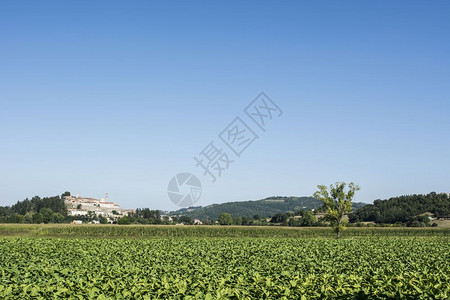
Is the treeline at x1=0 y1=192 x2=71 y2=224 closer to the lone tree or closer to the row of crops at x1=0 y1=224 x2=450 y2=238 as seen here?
the row of crops at x1=0 y1=224 x2=450 y2=238

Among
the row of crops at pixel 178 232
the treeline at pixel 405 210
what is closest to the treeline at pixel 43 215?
the row of crops at pixel 178 232

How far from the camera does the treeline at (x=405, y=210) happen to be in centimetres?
13700

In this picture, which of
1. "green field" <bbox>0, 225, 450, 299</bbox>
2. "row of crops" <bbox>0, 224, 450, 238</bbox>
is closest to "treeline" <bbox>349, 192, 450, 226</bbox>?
"row of crops" <bbox>0, 224, 450, 238</bbox>

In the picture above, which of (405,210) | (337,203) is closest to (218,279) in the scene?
(337,203)

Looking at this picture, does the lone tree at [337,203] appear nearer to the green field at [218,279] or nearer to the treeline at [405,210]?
the green field at [218,279]

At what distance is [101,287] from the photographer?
1113cm

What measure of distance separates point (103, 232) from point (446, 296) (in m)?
74.0

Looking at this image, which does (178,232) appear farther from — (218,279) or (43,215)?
(43,215)

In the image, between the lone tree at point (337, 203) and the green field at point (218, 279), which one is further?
the lone tree at point (337, 203)

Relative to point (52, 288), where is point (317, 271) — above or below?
below

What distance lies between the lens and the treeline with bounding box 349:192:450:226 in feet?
449

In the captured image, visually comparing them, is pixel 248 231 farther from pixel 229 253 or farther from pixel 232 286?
pixel 232 286

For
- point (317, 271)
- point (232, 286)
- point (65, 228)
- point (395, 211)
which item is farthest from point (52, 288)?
point (395, 211)

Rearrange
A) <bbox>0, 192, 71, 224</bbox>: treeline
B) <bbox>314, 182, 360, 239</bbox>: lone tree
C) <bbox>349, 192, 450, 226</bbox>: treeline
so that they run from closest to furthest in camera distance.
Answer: <bbox>314, 182, 360, 239</bbox>: lone tree, <bbox>349, 192, 450, 226</bbox>: treeline, <bbox>0, 192, 71, 224</bbox>: treeline
